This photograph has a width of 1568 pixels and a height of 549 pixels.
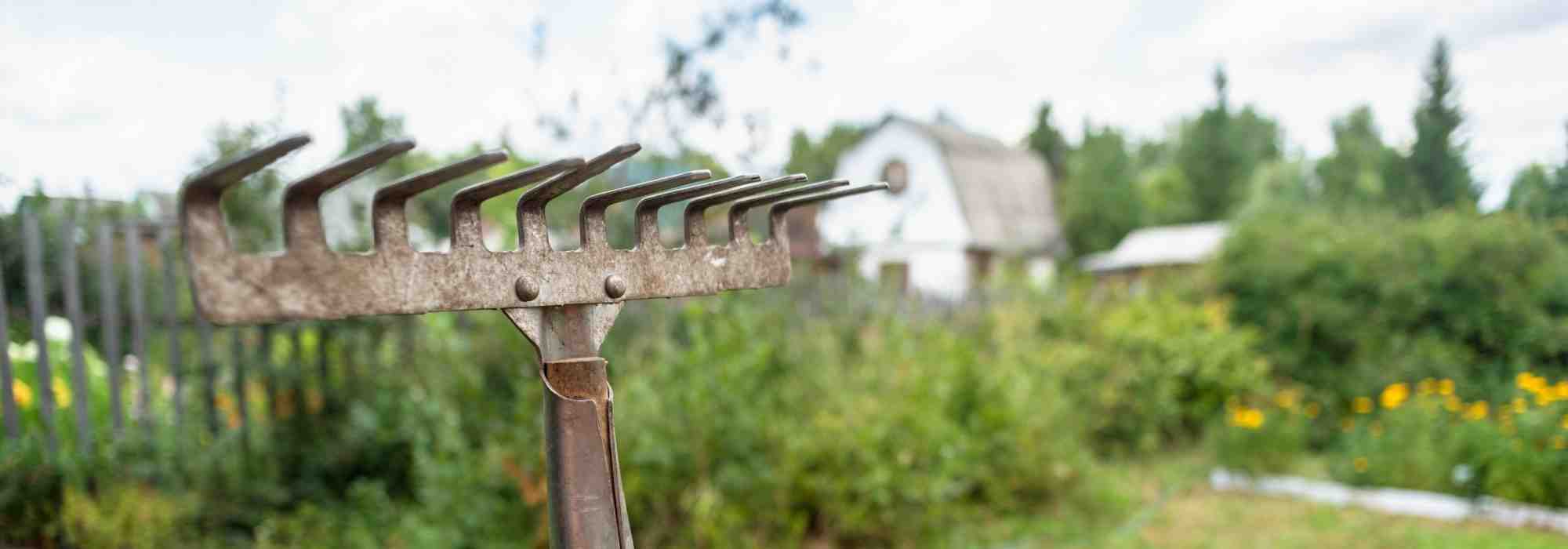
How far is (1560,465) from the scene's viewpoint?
4734 mm

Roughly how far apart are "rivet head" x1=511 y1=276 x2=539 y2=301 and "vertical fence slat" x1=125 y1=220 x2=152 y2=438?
3664 mm

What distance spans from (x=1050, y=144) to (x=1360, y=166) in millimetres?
8748

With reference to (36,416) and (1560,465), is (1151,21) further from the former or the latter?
(36,416)

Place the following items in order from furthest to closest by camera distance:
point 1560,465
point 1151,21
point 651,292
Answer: point 1151,21 < point 1560,465 < point 651,292

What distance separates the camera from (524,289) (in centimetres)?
104

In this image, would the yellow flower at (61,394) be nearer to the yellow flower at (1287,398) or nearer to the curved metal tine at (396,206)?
the curved metal tine at (396,206)

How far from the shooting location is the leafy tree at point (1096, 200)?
2381 cm

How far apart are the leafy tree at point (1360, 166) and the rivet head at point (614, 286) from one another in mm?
8874

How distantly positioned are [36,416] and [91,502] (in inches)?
24.9

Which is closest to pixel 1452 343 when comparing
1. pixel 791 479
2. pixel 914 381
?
pixel 914 381

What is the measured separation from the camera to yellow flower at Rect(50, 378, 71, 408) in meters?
4.08

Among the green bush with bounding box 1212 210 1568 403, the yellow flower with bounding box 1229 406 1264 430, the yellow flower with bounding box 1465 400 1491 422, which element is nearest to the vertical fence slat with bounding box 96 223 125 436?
the yellow flower with bounding box 1229 406 1264 430

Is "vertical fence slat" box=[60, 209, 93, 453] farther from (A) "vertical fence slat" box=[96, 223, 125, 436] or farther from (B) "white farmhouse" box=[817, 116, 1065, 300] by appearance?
(B) "white farmhouse" box=[817, 116, 1065, 300]

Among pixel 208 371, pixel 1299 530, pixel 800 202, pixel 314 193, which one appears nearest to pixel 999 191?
pixel 1299 530
